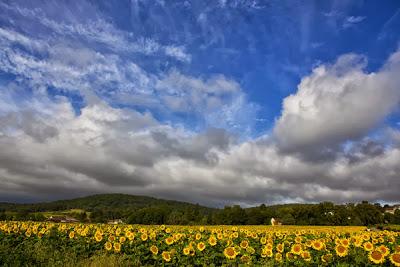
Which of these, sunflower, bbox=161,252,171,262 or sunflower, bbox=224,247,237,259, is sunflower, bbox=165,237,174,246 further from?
sunflower, bbox=224,247,237,259

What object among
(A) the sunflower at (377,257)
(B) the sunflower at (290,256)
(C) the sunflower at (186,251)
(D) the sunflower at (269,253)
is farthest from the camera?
(C) the sunflower at (186,251)

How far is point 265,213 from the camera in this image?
317ft

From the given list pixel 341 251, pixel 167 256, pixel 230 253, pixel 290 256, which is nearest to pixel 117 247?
pixel 167 256

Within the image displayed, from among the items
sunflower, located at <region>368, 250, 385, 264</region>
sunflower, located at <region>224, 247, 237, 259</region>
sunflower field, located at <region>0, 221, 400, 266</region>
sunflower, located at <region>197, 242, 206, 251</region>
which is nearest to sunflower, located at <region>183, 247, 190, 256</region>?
sunflower field, located at <region>0, 221, 400, 266</region>

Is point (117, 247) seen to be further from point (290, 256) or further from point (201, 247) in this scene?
point (290, 256)

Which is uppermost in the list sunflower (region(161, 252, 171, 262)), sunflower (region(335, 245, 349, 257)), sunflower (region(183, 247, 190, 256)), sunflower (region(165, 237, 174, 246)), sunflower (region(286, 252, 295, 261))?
sunflower (region(335, 245, 349, 257))

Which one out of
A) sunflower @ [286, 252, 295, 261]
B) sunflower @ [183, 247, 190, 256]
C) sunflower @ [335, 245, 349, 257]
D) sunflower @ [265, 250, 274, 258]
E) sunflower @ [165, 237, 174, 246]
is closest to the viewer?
sunflower @ [335, 245, 349, 257]

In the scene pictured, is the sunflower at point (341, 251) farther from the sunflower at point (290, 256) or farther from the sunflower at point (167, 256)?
the sunflower at point (167, 256)

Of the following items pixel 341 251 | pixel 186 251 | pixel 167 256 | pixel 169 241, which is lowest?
pixel 167 256

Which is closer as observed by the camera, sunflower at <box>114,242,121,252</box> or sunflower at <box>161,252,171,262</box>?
sunflower at <box>161,252,171,262</box>

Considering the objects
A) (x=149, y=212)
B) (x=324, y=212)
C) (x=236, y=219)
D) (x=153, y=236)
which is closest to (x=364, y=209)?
A: (x=324, y=212)

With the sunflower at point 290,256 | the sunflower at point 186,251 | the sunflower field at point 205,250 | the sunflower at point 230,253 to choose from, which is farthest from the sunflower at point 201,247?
the sunflower at point 290,256

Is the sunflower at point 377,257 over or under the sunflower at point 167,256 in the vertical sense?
over

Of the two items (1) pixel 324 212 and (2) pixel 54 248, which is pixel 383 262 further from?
(1) pixel 324 212
